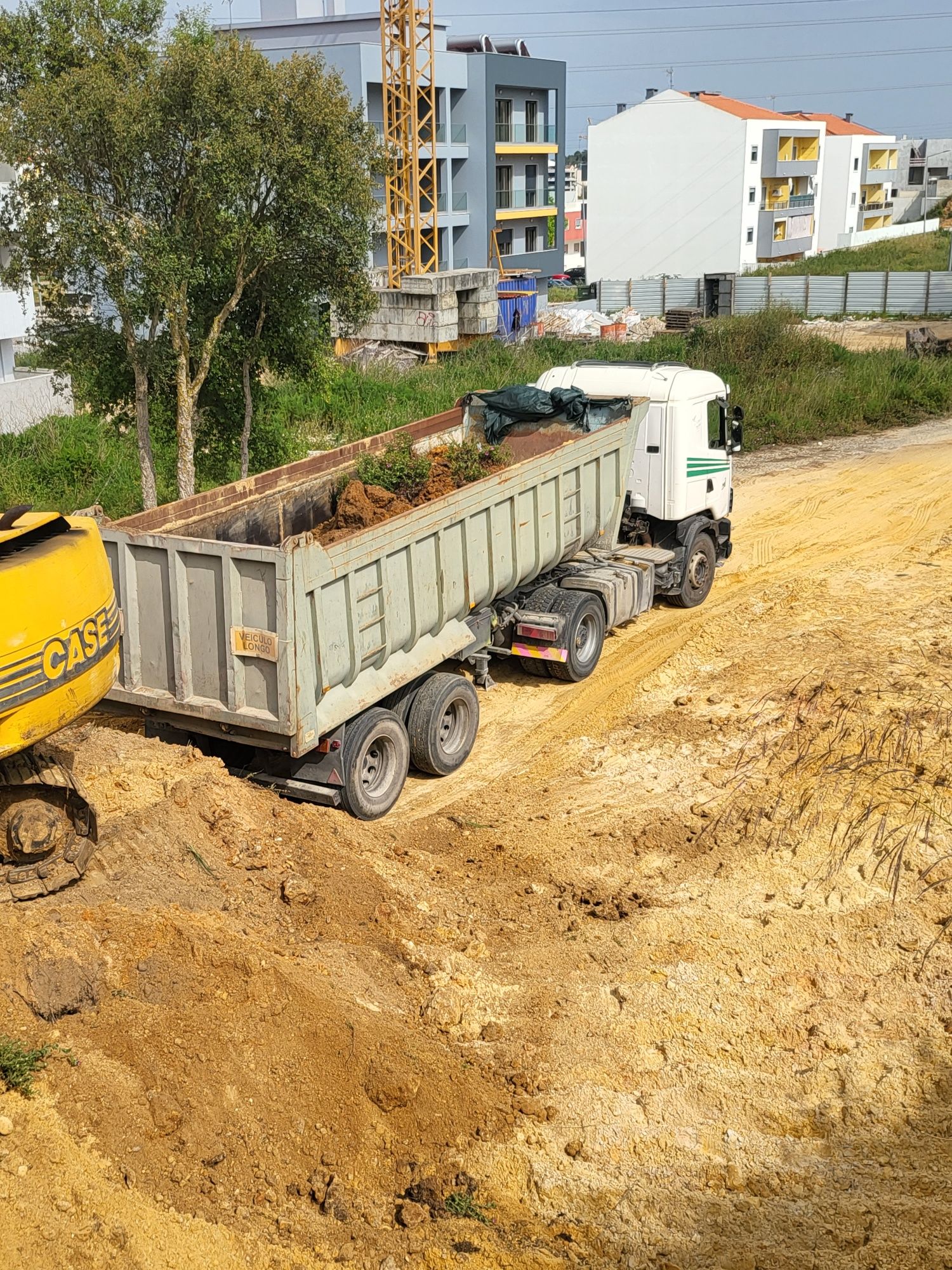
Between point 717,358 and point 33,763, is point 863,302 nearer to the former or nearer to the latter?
point 717,358

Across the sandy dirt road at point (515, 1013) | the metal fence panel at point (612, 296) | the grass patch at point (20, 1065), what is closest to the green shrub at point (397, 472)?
the sandy dirt road at point (515, 1013)

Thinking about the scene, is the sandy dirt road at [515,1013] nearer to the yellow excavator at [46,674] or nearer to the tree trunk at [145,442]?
the yellow excavator at [46,674]

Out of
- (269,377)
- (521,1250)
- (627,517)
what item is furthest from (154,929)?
(269,377)

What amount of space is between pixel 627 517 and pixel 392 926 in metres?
7.19

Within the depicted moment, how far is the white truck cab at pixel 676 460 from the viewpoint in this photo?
527 inches

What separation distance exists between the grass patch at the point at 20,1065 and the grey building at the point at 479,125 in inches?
1780

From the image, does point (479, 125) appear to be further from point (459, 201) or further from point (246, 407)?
point (246, 407)

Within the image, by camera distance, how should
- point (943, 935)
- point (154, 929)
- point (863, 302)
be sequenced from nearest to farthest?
point (154, 929), point (943, 935), point (863, 302)

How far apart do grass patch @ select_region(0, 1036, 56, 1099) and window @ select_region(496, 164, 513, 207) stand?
5539 cm

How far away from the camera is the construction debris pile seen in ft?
137

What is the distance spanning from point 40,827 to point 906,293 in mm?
45711

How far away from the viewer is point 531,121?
59.2 m

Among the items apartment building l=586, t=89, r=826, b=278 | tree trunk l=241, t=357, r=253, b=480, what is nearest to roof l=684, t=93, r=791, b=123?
apartment building l=586, t=89, r=826, b=278

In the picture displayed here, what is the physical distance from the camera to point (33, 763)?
21.6 feet
